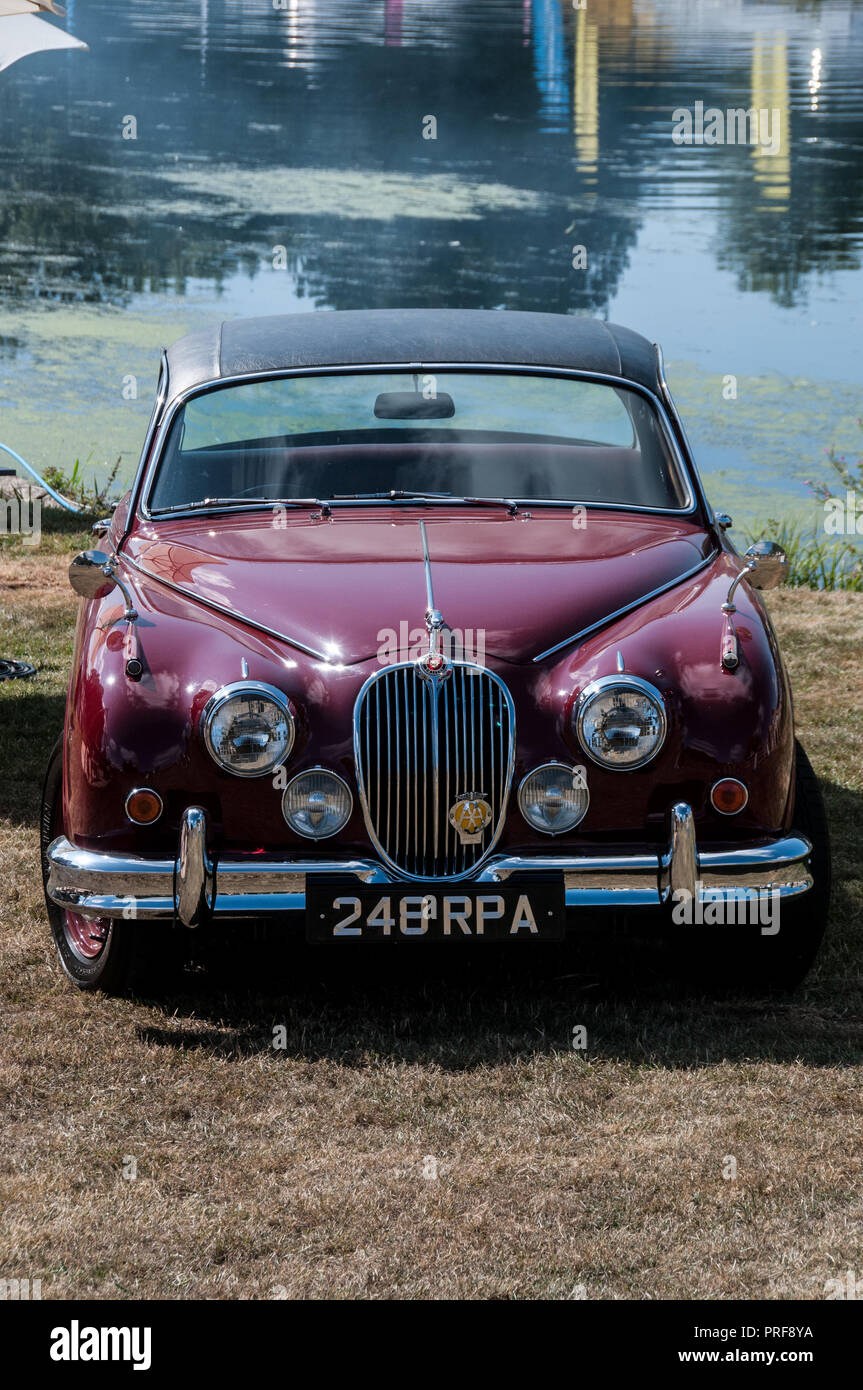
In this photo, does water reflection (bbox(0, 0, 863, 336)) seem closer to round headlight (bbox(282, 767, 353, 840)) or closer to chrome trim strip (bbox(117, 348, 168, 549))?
chrome trim strip (bbox(117, 348, 168, 549))

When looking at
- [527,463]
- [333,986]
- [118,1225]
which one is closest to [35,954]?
[333,986]

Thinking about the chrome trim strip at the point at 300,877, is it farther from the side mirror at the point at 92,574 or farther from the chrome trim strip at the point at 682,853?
the side mirror at the point at 92,574

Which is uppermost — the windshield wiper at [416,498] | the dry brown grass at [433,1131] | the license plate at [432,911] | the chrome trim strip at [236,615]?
the windshield wiper at [416,498]

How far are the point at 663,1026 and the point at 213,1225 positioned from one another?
4.36 feet

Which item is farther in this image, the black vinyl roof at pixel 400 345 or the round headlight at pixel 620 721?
the black vinyl roof at pixel 400 345

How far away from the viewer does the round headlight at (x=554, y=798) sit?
3508mm

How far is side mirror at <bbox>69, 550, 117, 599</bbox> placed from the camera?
394 centimetres

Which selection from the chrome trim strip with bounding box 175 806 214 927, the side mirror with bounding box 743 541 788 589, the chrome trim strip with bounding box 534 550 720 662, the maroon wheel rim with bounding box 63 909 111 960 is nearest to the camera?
the chrome trim strip with bounding box 175 806 214 927

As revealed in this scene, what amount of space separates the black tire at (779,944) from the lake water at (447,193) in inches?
299

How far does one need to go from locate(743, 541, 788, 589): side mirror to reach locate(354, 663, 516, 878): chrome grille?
1011 millimetres

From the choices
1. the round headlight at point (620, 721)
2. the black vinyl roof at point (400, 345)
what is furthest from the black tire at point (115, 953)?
the black vinyl roof at point (400, 345)

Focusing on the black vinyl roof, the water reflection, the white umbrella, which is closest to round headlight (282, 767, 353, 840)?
the black vinyl roof

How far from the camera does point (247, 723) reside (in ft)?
11.4

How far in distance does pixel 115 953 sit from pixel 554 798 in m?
1.19
